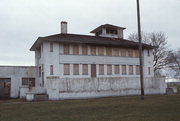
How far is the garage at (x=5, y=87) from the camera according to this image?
103ft

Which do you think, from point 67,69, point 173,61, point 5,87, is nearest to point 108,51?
point 67,69

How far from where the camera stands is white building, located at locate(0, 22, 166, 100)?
2720 cm

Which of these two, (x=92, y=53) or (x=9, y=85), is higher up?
(x=92, y=53)

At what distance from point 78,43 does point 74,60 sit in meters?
2.42

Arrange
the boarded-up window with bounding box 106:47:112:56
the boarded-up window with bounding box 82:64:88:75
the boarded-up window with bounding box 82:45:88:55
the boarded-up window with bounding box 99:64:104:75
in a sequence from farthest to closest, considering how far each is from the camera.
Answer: the boarded-up window with bounding box 106:47:112:56, the boarded-up window with bounding box 99:64:104:75, the boarded-up window with bounding box 82:45:88:55, the boarded-up window with bounding box 82:64:88:75

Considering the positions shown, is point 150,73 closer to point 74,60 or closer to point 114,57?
point 114,57

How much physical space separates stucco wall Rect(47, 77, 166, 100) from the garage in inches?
345

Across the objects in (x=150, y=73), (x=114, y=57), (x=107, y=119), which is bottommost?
(x=107, y=119)

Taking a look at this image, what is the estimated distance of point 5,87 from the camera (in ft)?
103

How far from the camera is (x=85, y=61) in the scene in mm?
32156

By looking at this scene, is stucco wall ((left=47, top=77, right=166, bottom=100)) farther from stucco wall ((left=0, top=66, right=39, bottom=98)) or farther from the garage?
the garage

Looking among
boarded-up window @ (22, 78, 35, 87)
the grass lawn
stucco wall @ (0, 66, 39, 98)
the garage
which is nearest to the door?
boarded-up window @ (22, 78, 35, 87)

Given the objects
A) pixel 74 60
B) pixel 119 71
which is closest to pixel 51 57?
pixel 74 60

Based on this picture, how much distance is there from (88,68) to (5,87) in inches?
450
